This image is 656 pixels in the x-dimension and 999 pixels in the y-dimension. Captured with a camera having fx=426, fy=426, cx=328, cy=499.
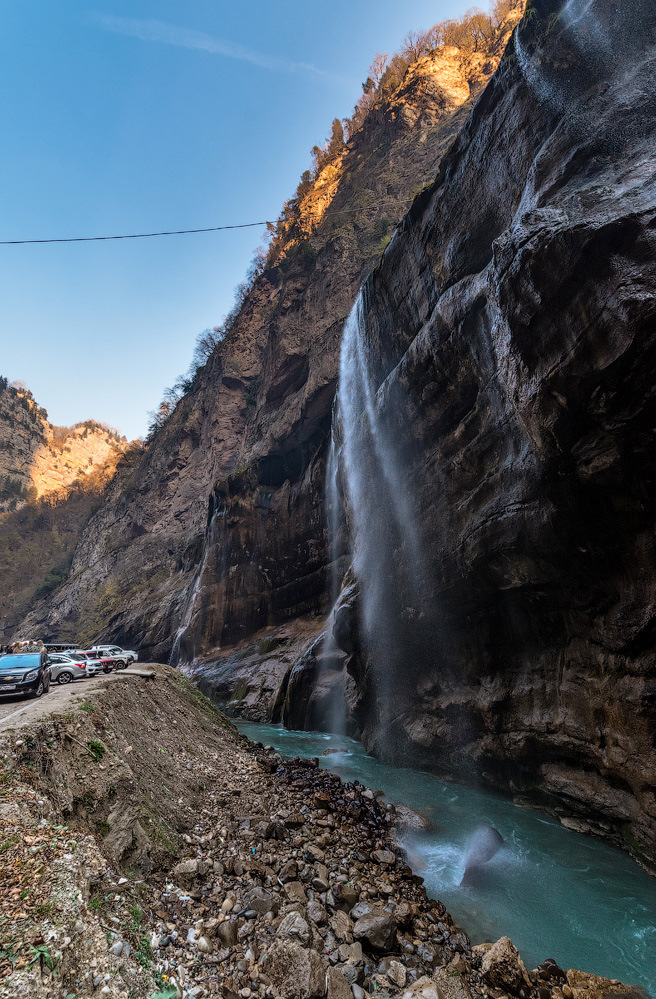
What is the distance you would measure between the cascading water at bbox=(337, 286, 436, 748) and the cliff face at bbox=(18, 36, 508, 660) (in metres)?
9.90

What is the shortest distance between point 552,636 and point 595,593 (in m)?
1.97

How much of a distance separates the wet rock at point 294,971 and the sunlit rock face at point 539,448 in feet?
23.2

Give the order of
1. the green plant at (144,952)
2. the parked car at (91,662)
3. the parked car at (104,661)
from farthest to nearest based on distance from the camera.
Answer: the parked car at (104,661) < the parked car at (91,662) < the green plant at (144,952)

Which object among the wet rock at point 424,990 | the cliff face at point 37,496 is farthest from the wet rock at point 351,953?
the cliff face at point 37,496

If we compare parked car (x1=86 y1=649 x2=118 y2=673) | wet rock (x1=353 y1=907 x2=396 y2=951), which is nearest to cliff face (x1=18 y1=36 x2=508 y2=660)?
parked car (x1=86 y1=649 x2=118 y2=673)

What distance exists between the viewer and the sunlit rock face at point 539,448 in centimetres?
816

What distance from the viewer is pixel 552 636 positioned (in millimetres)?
11047

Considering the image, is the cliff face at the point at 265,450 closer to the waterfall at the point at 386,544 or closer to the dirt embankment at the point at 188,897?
the waterfall at the point at 386,544

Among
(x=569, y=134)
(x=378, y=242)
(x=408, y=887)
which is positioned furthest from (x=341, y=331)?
(x=408, y=887)

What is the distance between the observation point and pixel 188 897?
5109 millimetres

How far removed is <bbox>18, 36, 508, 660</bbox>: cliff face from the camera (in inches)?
1184

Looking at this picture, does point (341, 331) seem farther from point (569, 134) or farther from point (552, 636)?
point (552, 636)

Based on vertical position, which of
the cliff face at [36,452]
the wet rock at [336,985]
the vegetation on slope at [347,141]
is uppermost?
the vegetation on slope at [347,141]

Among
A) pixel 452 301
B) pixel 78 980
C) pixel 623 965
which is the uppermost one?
pixel 452 301
